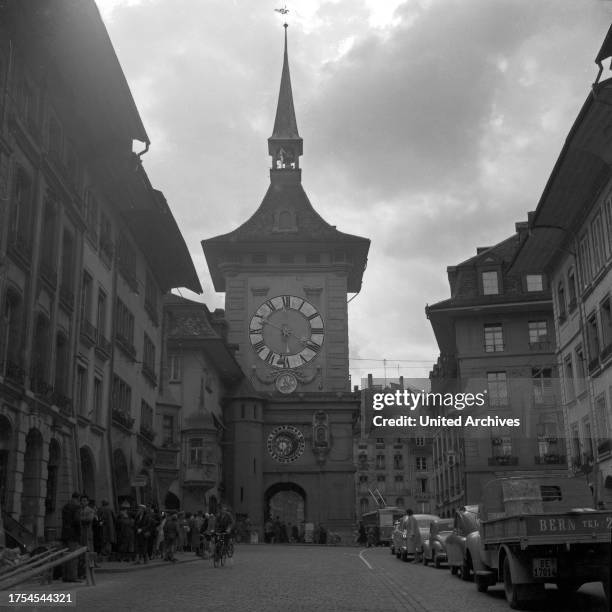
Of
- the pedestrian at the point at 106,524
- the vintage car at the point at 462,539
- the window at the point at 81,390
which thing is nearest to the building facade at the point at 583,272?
the vintage car at the point at 462,539

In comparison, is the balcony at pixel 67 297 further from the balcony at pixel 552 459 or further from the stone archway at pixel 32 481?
the balcony at pixel 552 459

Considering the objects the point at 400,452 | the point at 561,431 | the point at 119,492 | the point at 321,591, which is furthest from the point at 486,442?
the point at 400,452

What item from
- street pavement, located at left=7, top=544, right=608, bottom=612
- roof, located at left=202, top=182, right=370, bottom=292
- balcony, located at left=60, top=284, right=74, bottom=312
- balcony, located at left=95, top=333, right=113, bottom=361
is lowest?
street pavement, located at left=7, top=544, right=608, bottom=612

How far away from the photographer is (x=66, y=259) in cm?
2741

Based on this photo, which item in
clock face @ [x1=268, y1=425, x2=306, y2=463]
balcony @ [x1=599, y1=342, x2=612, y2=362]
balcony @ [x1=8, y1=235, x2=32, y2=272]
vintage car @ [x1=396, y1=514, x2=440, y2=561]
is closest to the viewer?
balcony @ [x1=8, y1=235, x2=32, y2=272]

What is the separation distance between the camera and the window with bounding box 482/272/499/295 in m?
55.1

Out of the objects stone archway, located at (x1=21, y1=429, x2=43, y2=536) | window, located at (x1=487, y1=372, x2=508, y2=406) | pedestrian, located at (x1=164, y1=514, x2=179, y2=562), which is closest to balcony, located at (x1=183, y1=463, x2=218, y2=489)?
window, located at (x1=487, y1=372, x2=508, y2=406)

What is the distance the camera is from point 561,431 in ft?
150

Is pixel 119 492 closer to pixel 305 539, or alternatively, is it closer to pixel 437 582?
pixel 437 582

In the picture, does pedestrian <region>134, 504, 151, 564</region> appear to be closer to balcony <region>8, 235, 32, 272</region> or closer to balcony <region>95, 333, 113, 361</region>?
balcony <region>95, 333, 113, 361</region>

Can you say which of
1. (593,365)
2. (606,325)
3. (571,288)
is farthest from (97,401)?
(571,288)

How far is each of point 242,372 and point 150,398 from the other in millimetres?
22469

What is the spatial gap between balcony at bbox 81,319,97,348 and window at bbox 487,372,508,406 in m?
25.9

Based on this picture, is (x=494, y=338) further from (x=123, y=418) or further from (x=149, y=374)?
(x=123, y=418)
